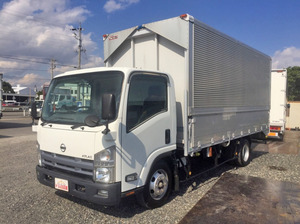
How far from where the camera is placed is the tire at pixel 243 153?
22.3ft

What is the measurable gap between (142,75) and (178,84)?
35.9 inches

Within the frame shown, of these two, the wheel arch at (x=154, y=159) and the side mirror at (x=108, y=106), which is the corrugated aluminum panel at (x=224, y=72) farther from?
the side mirror at (x=108, y=106)

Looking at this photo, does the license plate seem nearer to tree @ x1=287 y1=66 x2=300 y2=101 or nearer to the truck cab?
the truck cab

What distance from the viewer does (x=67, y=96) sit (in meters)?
3.97

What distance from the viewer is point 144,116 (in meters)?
3.77

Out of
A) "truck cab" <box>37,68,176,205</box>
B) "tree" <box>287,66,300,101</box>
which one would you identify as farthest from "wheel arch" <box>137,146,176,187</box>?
"tree" <box>287,66,300,101</box>

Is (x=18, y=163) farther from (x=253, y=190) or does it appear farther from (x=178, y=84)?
(x=253, y=190)

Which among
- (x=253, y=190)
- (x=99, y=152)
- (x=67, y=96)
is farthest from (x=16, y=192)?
(x=253, y=190)

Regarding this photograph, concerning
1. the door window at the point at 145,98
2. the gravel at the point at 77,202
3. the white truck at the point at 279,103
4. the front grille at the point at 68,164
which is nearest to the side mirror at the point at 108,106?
the door window at the point at 145,98

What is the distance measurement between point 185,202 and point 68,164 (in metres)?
2.20

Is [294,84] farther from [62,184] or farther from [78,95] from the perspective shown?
[62,184]

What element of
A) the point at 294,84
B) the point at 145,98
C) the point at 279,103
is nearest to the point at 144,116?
the point at 145,98

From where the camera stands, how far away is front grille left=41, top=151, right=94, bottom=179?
3.42 m

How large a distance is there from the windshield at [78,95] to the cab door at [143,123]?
0.31 meters
